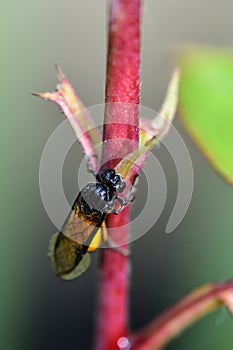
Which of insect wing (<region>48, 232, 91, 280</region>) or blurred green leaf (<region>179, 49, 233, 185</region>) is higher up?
blurred green leaf (<region>179, 49, 233, 185</region>)

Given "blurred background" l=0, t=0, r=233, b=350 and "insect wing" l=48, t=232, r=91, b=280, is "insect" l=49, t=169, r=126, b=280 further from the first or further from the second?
"blurred background" l=0, t=0, r=233, b=350

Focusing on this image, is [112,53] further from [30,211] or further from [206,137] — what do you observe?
[30,211]

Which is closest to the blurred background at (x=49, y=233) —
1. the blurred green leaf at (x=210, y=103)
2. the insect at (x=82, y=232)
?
the blurred green leaf at (x=210, y=103)

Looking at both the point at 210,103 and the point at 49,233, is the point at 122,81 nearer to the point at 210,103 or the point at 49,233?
the point at 210,103

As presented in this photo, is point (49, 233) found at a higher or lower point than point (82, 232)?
higher

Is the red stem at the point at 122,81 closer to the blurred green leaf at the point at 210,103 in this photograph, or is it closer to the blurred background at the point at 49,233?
the blurred green leaf at the point at 210,103

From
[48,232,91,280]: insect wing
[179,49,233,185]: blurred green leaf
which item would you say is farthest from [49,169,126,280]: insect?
[179,49,233,185]: blurred green leaf

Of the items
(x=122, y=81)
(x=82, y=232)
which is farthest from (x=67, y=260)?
(x=122, y=81)
